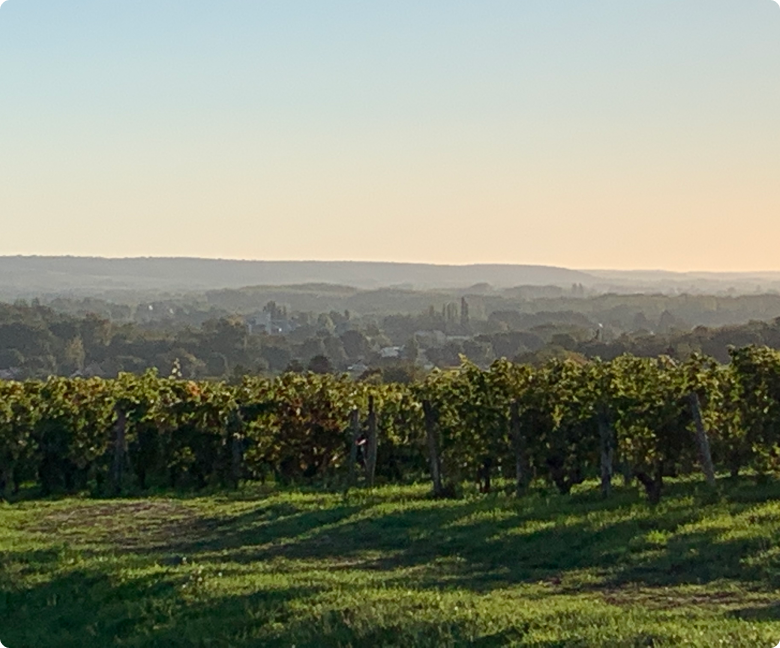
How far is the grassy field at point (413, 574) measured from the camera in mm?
10203

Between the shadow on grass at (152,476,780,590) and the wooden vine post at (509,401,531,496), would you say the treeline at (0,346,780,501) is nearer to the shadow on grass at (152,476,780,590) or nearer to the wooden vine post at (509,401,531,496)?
the wooden vine post at (509,401,531,496)

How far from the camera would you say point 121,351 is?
119m

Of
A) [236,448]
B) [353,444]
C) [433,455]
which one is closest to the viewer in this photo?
[433,455]

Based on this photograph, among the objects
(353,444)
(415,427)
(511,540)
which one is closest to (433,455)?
(353,444)

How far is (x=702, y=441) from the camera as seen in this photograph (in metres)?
17.7

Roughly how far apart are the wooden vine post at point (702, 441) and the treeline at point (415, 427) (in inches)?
1.2

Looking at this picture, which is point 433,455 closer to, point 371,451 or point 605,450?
point 371,451

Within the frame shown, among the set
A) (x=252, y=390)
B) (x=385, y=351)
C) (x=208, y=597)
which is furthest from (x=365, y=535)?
(x=385, y=351)

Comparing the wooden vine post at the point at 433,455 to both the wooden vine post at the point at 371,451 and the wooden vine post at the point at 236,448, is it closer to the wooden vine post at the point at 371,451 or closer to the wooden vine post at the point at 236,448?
the wooden vine post at the point at 371,451

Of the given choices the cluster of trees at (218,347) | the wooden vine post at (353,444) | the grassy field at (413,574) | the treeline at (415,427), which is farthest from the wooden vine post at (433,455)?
the cluster of trees at (218,347)

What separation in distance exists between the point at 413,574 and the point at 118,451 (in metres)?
12.7

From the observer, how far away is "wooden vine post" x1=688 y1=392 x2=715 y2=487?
17.5 metres

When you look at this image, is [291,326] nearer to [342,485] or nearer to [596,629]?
[342,485]

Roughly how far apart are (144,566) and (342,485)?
9.06 m
